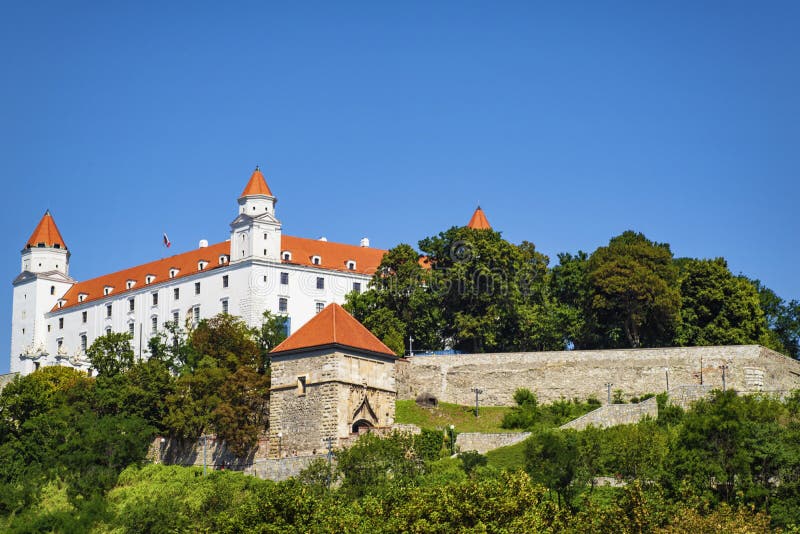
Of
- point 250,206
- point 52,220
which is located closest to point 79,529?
point 250,206

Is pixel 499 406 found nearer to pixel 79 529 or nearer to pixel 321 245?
pixel 79 529

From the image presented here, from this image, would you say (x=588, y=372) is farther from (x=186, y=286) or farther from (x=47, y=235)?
(x=47, y=235)

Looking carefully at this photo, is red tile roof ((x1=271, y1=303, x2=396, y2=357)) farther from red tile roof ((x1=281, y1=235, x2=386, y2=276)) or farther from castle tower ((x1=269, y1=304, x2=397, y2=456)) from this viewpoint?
red tile roof ((x1=281, y1=235, x2=386, y2=276))

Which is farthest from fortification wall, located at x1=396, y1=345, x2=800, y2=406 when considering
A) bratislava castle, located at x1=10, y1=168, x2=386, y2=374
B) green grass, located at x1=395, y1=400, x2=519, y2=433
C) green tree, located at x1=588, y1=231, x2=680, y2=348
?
bratislava castle, located at x1=10, y1=168, x2=386, y2=374

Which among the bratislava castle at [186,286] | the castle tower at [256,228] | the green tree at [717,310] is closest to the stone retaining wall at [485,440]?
the green tree at [717,310]

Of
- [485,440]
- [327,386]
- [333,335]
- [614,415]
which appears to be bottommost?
[485,440]

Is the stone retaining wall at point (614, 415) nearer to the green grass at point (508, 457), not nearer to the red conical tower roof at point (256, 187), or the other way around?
the green grass at point (508, 457)

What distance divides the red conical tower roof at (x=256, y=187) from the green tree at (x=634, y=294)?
81.9 feet

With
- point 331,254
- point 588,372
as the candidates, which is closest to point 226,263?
point 331,254

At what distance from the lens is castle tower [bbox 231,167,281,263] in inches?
3413

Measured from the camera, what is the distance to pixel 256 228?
284ft

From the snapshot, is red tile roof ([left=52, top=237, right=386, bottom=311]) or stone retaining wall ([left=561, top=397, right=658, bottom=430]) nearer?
stone retaining wall ([left=561, top=397, right=658, bottom=430])

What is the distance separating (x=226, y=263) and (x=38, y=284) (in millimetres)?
21757

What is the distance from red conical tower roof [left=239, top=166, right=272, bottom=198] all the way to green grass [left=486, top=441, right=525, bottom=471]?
119ft
